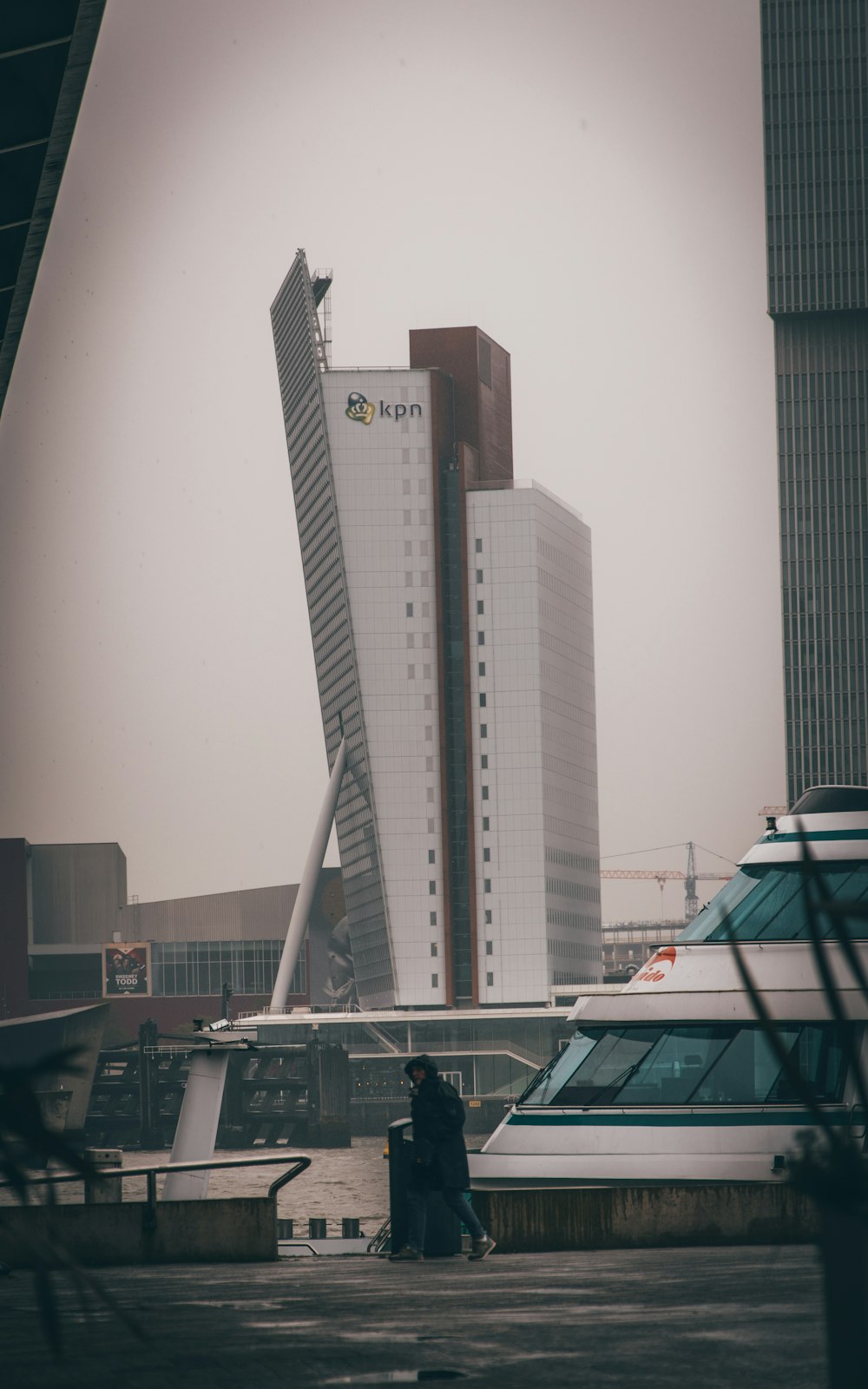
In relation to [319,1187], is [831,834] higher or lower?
higher

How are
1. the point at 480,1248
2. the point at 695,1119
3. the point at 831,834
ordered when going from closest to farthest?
the point at 480,1248, the point at 695,1119, the point at 831,834

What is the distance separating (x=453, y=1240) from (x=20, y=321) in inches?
407

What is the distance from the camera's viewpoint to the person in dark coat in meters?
19.2

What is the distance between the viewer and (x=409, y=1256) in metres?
19.3

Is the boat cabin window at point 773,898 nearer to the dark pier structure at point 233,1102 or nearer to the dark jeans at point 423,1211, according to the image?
the dark jeans at point 423,1211

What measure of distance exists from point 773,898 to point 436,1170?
11.7 metres

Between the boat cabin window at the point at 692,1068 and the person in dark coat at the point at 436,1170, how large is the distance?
8009mm

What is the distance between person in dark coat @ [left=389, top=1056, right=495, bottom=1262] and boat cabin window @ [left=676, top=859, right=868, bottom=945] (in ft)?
32.6

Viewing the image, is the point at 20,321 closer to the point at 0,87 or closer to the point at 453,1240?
the point at 0,87

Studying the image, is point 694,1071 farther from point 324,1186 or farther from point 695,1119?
point 324,1186

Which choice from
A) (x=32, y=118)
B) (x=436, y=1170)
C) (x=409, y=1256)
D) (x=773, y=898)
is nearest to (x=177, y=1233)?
(x=409, y=1256)

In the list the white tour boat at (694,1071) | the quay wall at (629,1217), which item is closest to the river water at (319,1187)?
the white tour boat at (694,1071)

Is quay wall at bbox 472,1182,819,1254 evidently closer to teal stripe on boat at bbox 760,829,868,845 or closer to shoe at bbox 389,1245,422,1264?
shoe at bbox 389,1245,422,1264

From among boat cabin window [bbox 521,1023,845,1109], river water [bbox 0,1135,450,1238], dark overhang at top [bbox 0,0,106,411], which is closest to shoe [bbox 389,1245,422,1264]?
boat cabin window [bbox 521,1023,845,1109]
